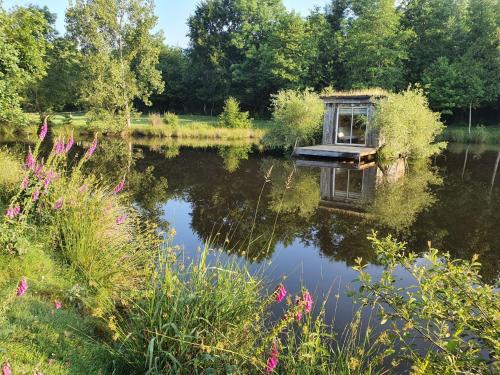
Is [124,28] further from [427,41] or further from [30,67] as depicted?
[427,41]

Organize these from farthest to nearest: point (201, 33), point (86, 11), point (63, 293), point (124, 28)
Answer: point (201, 33)
point (124, 28)
point (86, 11)
point (63, 293)

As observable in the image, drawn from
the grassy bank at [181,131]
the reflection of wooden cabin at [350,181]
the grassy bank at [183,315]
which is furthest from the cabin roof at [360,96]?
the grassy bank at [183,315]

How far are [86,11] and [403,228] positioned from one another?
24.8m

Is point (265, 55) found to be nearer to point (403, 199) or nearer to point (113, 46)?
point (113, 46)

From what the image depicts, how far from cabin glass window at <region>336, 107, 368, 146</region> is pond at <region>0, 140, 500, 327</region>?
3.10 metres

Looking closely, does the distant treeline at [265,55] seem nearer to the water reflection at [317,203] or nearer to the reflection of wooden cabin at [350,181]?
the water reflection at [317,203]

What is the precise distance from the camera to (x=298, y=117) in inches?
786

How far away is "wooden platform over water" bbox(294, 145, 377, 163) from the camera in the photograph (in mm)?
16656

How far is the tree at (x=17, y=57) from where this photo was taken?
7.51 metres

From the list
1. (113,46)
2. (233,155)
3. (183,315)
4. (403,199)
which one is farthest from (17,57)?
(113,46)

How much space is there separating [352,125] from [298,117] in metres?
2.74

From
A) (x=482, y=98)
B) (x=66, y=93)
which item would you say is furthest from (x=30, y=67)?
(x=482, y=98)

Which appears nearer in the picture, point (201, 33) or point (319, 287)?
point (319, 287)

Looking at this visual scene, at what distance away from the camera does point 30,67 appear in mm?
8977
